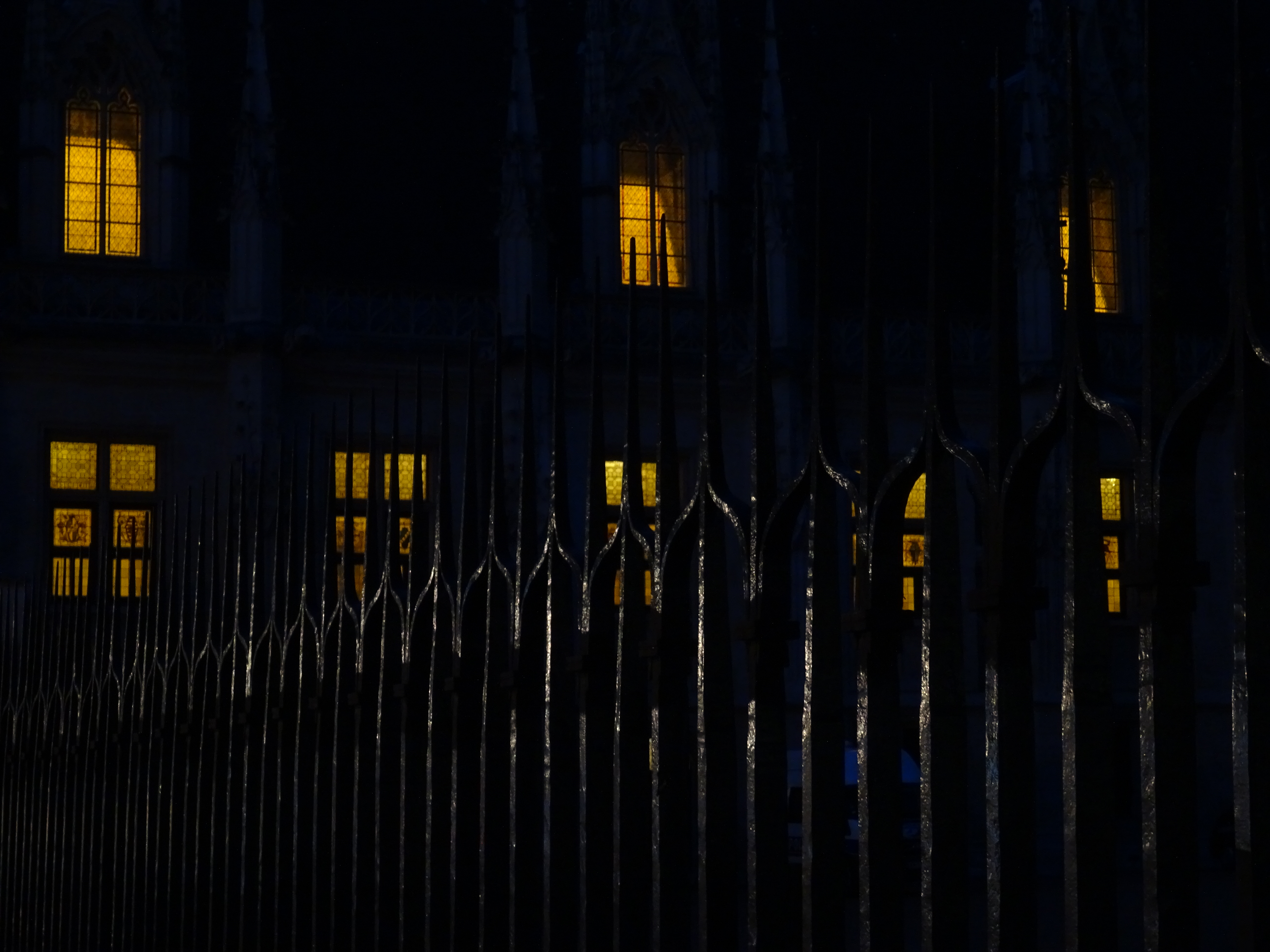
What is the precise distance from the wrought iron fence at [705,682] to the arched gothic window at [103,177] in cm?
1496

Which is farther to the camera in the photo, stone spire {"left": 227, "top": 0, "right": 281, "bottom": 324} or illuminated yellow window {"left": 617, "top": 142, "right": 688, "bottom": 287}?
illuminated yellow window {"left": 617, "top": 142, "right": 688, "bottom": 287}

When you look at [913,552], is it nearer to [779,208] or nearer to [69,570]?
[779,208]

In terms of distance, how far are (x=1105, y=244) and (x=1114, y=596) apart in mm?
4097

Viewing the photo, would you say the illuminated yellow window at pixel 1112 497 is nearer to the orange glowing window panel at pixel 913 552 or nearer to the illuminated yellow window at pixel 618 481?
the orange glowing window panel at pixel 913 552

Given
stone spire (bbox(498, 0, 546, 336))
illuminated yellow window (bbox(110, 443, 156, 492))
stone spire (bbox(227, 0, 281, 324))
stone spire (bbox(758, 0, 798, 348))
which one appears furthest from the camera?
stone spire (bbox(758, 0, 798, 348))

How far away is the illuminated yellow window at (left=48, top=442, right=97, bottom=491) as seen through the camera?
67.4 ft

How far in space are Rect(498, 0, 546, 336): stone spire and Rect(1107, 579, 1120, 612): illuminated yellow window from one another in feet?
23.6

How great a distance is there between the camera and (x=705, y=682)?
10.5 feet

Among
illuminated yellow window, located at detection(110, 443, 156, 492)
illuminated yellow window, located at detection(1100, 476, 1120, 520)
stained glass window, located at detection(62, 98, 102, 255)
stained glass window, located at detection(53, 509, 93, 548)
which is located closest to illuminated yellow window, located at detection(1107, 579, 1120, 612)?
illuminated yellow window, located at detection(1100, 476, 1120, 520)

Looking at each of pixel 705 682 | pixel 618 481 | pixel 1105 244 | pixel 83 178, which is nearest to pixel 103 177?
pixel 83 178

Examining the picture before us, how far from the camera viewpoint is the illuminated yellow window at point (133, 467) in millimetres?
20766

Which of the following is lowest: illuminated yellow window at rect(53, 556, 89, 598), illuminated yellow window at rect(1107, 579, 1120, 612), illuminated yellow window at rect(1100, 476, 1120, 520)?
illuminated yellow window at rect(1107, 579, 1120, 612)

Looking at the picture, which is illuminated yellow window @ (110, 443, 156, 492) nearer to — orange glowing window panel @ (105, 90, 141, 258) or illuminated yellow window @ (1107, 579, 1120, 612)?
orange glowing window panel @ (105, 90, 141, 258)

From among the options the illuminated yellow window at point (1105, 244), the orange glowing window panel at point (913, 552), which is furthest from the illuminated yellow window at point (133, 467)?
the illuminated yellow window at point (1105, 244)
